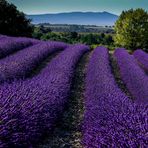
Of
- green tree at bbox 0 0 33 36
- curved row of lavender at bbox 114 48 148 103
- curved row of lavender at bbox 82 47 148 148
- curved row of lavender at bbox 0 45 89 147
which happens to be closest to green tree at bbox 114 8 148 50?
green tree at bbox 0 0 33 36

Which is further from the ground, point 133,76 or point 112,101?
point 112,101

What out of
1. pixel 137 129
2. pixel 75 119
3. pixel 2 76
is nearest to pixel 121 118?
pixel 137 129

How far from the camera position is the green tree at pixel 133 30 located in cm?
4046

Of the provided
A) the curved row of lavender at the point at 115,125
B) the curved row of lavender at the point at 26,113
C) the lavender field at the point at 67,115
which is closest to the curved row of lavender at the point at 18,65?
the lavender field at the point at 67,115

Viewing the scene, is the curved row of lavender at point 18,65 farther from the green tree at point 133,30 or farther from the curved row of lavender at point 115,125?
the green tree at point 133,30

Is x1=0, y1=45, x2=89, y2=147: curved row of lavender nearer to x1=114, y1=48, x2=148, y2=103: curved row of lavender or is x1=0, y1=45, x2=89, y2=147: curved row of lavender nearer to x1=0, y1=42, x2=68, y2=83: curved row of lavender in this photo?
x1=0, y1=42, x2=68, y2=83: curved row of lavender

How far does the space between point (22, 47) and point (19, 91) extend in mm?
12798

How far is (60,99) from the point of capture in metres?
8.38

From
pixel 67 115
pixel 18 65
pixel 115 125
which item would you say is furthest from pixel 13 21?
pixel 115 125

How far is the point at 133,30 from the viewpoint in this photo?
1635 inches

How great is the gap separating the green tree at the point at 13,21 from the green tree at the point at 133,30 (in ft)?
34.6

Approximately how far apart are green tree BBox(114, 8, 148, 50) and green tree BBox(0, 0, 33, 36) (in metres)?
10.6

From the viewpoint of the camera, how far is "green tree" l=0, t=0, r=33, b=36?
109ft

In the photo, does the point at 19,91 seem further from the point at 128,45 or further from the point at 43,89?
the point at 128,45
